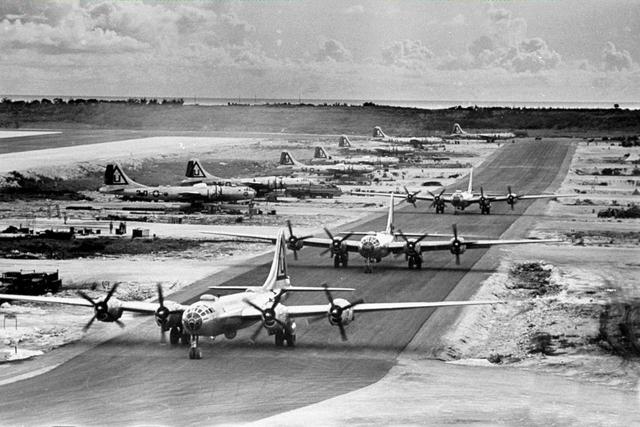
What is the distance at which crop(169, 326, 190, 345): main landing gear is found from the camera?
161ft

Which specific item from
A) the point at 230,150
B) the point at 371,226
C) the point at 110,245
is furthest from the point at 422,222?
the point at 230,150

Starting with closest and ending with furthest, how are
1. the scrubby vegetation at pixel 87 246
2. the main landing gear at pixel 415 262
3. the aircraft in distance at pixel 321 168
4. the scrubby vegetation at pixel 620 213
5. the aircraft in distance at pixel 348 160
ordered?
the main landing gear at pixel 415 262 < the scrubby vegetation at pixel 87 246 < the scrubby vegetation at pixel 620 213 < the aircraft in distance at pixel 321 168 < the aircraft in distance at pixel 348 160

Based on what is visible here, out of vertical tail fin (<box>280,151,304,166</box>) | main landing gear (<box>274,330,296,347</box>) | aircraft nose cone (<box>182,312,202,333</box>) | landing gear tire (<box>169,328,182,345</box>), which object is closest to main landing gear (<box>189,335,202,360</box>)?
aircraft nose cone (<box>182,312,202,333</box>)

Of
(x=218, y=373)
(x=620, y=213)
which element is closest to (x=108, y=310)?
(x=218, y=373)

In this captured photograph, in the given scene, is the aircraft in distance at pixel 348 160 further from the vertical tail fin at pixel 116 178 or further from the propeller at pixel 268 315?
the propeller at pixel 268 315

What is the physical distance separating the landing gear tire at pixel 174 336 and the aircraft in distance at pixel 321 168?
105 metres

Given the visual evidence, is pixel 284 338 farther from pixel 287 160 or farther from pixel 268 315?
pixel 287 160

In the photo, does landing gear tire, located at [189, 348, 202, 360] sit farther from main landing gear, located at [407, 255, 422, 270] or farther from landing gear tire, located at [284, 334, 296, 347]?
main landing gear, located at [407, 255, 422, 270]

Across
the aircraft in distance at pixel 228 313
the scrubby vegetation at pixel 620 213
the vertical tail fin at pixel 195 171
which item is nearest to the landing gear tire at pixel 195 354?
the aircraft in distance at pixel 228 313

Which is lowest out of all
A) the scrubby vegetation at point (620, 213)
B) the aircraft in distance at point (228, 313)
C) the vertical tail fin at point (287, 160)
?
the scrubby vegetation at point (620, 213)

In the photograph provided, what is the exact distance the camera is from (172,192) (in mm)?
112250

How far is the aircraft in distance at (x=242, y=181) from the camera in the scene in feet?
395

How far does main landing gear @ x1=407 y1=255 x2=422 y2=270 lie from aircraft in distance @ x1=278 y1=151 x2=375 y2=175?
264 ft

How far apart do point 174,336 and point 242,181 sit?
243 feet
